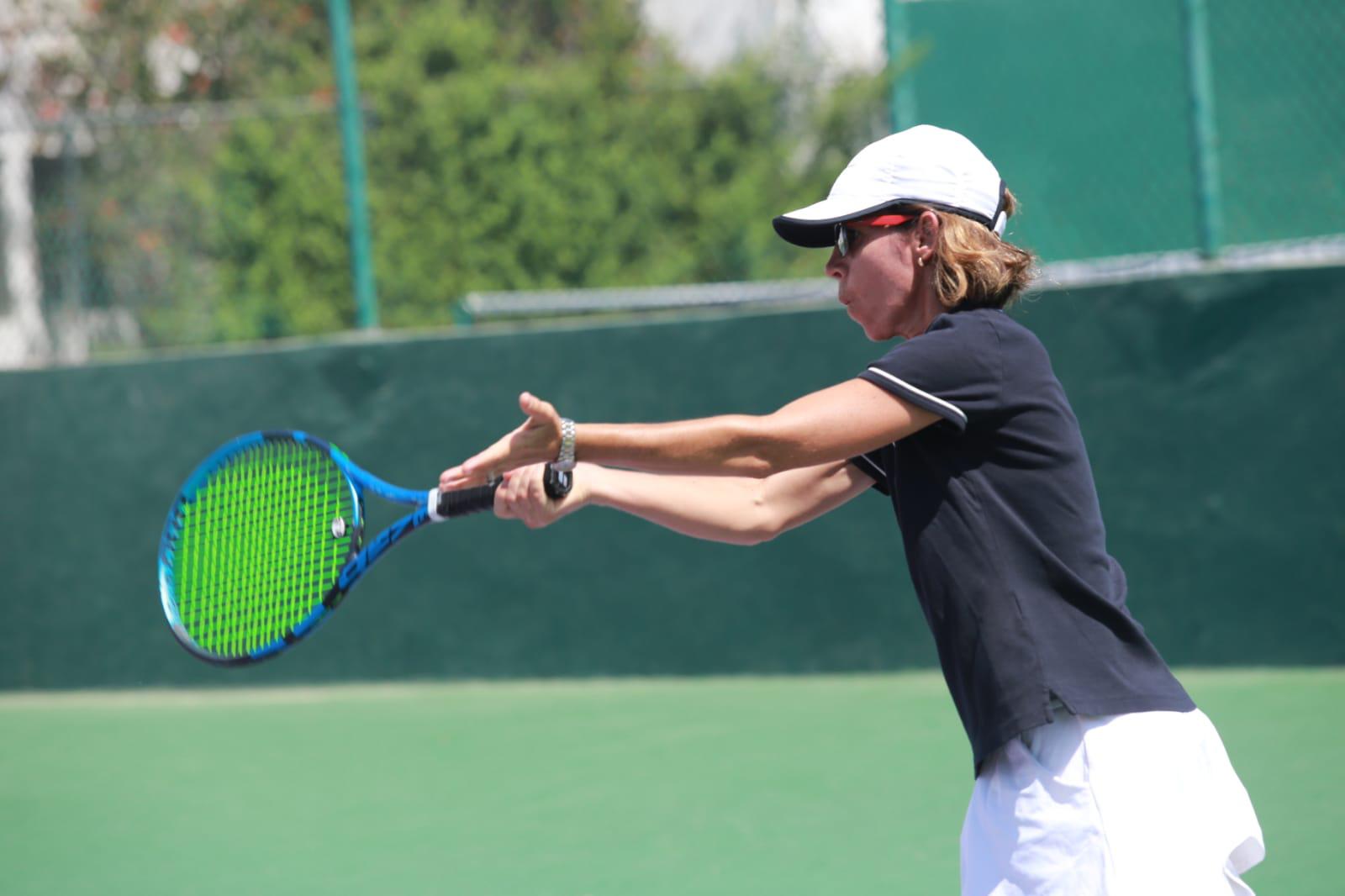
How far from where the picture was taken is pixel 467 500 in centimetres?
280

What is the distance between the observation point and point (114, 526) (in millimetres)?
6750

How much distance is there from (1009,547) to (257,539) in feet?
5.92

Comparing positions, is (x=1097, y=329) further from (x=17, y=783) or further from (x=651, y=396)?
(x=17, y=783)

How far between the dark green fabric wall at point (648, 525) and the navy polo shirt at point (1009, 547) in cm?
350

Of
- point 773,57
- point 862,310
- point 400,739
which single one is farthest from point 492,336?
point 862,310

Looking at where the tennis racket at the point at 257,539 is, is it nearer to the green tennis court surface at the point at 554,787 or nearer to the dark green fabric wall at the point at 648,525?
the green tennis court surface at the point at 554,787

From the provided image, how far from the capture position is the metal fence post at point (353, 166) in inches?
258

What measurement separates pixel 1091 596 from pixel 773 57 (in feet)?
21.1

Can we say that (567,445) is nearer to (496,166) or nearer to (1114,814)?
(1114,814)

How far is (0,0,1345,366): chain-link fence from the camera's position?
19.1ft

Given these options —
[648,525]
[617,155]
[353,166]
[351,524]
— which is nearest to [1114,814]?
[351,524]

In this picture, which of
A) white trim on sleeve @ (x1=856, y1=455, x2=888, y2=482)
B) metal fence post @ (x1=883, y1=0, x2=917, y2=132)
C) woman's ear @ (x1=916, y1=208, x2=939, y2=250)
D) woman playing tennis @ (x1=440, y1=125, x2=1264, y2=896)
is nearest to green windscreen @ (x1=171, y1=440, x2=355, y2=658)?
woman playing tennis @ (x1=440, y1=125, x2=1264, y2=896)

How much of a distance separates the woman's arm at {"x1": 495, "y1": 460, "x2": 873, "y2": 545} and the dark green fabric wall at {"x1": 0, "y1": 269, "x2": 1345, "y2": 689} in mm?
3110

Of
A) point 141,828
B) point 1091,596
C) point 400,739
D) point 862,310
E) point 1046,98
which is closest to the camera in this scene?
point 1091,596
